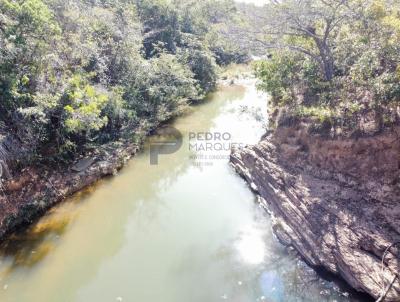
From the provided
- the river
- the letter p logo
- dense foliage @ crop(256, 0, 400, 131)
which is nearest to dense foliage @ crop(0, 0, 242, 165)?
the letter p logo

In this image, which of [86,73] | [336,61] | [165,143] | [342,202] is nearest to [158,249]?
[342,202]

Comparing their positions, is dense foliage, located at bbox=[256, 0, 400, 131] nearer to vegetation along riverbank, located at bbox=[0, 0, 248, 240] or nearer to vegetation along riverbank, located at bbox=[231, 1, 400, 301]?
vegetation along riverbank, located at bbox=[231, 1, 400, 301]

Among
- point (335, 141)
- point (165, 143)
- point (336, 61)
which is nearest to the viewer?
point (335, 141)

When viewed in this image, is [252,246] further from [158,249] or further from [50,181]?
[50,181]

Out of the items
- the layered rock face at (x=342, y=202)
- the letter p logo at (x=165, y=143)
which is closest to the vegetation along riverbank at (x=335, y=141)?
the layered rock face at (x=342, y=202)

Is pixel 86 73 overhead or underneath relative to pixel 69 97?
overhead

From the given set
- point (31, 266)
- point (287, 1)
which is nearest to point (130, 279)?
point (31, 266)

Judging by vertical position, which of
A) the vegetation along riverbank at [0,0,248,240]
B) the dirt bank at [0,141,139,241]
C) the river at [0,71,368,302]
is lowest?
the river at [0,71,368,302]
